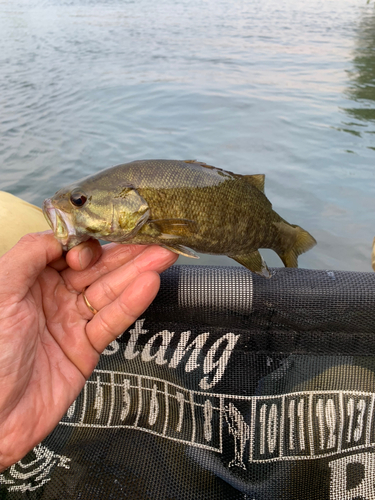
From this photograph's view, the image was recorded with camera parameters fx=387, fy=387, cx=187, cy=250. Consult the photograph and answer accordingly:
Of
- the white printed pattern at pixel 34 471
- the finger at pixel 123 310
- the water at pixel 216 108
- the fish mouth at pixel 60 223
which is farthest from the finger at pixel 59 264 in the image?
the water at pixel 216 108

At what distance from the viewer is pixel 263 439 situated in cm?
225

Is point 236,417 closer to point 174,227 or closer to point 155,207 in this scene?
point 174,227

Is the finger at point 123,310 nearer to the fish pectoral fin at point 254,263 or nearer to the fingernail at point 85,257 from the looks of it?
the fingernail at point 85,257

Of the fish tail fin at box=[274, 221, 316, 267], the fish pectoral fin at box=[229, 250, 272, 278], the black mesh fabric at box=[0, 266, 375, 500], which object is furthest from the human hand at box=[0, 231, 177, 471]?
the fish tail fin at box=[274, 221, 316, 267]

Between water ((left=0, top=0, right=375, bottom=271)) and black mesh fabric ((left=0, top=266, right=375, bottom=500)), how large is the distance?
2225 millimetres

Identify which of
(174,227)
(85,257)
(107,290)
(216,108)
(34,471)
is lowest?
(34,471)

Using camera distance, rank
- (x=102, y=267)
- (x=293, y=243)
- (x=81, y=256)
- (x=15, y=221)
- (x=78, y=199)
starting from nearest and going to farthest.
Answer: (x=78, y=199) → (x=81, y=256) → (x=102, y=267) → (x=293, y=243) → (x=15, y=221)

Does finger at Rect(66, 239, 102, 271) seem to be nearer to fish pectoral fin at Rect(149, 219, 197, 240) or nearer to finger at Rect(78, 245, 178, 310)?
finger at Rect(78, 245, 178, 310)

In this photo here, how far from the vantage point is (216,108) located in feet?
30.3

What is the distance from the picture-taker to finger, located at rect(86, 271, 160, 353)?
1.95 metres

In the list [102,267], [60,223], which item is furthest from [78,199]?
[102,267]

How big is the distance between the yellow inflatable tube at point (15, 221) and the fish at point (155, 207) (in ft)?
4.07

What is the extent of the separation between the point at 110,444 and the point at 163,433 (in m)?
0.31

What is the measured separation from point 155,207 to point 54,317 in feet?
2.85
